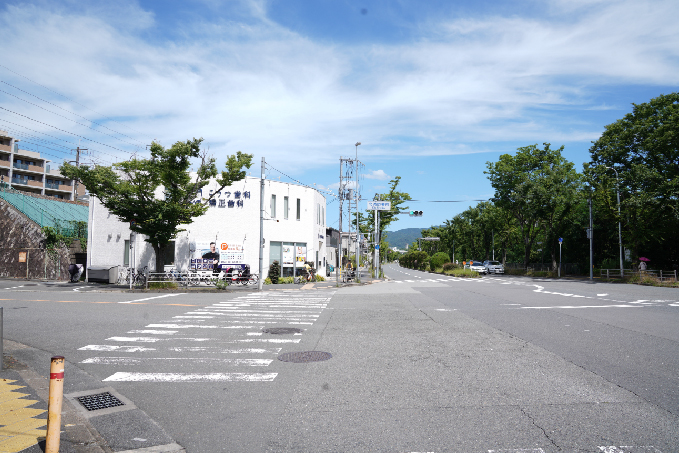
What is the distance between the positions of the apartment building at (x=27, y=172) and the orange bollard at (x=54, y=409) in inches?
2928

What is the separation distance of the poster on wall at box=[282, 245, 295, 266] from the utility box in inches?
437

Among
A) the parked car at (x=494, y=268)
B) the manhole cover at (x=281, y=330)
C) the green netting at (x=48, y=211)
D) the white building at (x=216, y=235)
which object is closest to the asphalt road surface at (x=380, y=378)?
the manhole cover at (x=281, y=330)

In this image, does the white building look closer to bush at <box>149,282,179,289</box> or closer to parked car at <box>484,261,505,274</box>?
bush at <box>149,282,179,289</box>

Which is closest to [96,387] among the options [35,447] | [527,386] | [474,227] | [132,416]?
[132,416]

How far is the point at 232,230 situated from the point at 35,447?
1090 inches

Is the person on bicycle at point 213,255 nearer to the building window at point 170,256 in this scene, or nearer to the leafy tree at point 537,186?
the building window at point 170,256

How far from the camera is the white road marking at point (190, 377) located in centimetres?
668

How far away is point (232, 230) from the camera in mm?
31500

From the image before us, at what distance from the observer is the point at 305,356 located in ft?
26.6

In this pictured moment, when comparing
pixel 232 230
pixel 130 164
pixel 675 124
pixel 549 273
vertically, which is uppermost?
pixel 675 124

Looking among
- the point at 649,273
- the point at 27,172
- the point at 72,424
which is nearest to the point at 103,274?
the point at 72,424

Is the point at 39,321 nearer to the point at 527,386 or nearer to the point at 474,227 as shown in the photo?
the point at 527,386

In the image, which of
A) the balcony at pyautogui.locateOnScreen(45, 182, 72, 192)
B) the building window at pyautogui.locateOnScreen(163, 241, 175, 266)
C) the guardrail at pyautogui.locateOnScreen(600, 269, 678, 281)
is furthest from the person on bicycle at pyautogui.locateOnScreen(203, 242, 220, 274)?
the balcony at pyautogui.locateOnScreen(45, 182, 72, 192)

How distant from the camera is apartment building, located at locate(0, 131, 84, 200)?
68375 millimetres
